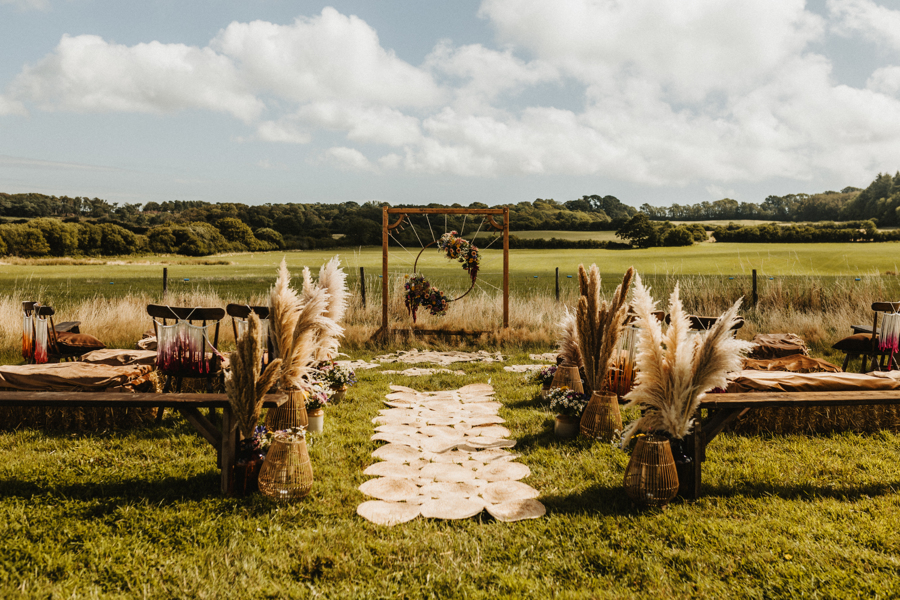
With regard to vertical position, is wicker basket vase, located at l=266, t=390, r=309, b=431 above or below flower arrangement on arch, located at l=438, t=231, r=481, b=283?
below

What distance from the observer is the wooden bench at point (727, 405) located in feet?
10.4

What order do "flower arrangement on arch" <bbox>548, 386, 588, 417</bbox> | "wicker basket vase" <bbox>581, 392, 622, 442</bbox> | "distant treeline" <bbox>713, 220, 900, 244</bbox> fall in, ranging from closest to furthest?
"wicker basket vase" <bbox>581, 392, 622, 442</bbox>, "flower arrangement on arch" <bbox>548, 386, 588, 417</bbox>, "distant treeline" <bbox>713, 220, 900, 244</bbox>

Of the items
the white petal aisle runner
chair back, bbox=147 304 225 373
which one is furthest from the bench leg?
chair back, bbox=147 304 225 373

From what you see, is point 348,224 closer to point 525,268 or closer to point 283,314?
point 525,268

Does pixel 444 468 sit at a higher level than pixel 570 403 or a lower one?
lower

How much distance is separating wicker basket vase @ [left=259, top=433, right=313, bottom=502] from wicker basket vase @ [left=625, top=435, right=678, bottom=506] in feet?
5.98

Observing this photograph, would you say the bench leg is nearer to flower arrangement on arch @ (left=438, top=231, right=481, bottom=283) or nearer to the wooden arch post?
the wooden arch post

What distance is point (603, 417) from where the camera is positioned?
4129 millimetres

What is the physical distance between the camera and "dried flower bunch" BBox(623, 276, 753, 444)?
2.82 meters

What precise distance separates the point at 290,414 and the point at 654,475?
8.30ft

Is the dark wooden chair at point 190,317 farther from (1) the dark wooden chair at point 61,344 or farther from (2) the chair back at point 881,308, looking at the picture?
(2) the chair back at point 881,308

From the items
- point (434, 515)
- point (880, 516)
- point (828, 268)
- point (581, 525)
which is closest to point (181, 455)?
point (434, 515)

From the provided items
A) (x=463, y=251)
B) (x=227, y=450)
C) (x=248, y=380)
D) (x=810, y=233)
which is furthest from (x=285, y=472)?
(x=810, y=233)

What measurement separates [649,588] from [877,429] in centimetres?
348
